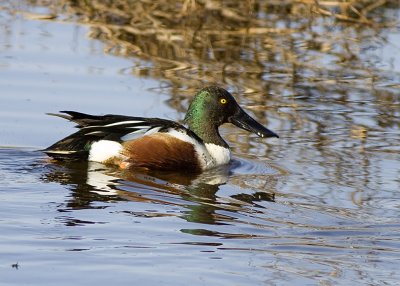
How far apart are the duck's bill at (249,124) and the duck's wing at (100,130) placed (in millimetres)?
730

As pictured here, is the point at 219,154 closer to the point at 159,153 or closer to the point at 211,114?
the point at 211,114

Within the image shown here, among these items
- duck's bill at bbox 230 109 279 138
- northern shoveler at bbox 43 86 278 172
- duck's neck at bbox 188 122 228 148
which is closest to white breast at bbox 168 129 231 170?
northern shoveler at bbox 43 86 278 172

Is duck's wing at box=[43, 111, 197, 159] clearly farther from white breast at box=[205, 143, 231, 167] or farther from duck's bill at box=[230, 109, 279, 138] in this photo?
duck's bill at box=[230, 109, 279, 138]

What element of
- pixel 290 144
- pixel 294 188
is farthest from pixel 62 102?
pixel 294 188

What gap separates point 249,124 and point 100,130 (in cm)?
136

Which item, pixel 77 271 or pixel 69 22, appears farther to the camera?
pixel 69 22

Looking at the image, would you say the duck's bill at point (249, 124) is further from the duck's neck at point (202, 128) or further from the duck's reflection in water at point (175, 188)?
the duck's reflection in water at point (175, 188)

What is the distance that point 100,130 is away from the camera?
888 centimetres

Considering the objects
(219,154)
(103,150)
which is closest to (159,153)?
(103,150)

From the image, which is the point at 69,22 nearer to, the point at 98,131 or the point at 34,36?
the point at 34,36

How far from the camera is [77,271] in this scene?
19.5 ft

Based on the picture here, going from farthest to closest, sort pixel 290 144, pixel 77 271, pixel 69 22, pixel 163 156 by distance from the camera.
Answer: pixel 69 22 → pixel 290 144 → pixel 163 156 → pixel 77 271

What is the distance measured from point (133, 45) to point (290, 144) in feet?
11.8

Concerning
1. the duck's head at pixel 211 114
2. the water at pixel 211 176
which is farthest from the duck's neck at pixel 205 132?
the water at pixel 211 176
